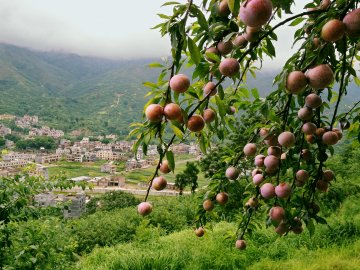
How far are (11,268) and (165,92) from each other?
299 centimetres

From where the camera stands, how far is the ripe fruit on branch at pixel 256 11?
0.86 m

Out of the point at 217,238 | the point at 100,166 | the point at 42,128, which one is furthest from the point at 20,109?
the point at 217,238

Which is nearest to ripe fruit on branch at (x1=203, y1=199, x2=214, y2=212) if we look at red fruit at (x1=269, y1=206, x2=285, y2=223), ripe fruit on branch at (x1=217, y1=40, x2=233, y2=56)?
red fruit at (x1=269, y1=206, x2=285, y2=223)

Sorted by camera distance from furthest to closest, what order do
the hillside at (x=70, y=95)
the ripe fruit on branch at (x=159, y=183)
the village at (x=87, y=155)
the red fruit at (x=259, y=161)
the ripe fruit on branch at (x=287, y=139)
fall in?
the hillside at (x=70, y=95) < the village at (x=87, y=155) < the red fruit at (x=259, y=161) < the ripe fruit on branch at (x=287, y=139) < the ripe fruit on branch at (x=159, y=183)

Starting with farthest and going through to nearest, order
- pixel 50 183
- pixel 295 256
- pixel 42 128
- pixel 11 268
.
A: pixel 42 128 < pixel 295 256 < pixel 50 183 < pixel 11 268

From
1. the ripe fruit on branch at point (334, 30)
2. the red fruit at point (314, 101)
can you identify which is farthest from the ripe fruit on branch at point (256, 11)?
the red fruit at point (314, 101)

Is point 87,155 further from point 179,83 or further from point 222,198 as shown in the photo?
point 179,83

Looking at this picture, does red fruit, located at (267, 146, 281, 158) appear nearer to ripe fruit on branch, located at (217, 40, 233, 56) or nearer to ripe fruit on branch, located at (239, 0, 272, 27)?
ripe fruit on branch, located at (217, 40, 233, 56)

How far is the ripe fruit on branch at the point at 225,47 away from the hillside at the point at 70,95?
92.8 meters

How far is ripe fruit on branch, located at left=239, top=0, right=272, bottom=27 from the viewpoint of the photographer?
0.86m

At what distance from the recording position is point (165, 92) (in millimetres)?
1093

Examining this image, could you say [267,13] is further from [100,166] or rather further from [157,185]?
[100,166]

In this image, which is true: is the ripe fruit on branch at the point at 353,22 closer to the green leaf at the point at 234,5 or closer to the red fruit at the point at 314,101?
the green leaf at the point at 234,5

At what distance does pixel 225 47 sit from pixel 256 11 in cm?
45
